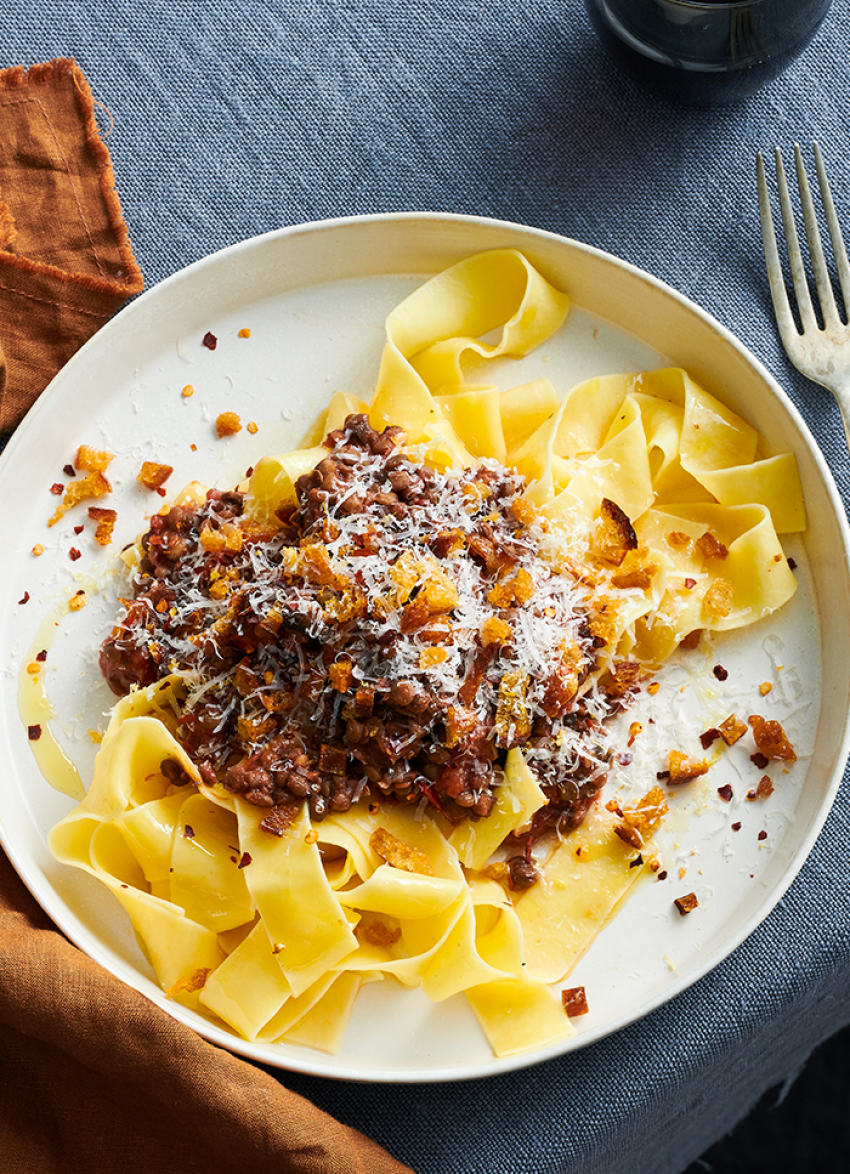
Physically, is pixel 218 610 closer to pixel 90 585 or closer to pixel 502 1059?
pixel 90 585

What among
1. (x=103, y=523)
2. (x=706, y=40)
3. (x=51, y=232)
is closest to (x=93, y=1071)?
(x=103, y=523)

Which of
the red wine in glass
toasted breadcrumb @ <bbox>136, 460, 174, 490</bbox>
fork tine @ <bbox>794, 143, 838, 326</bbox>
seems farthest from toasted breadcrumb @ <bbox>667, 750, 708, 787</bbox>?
the red wine in glass

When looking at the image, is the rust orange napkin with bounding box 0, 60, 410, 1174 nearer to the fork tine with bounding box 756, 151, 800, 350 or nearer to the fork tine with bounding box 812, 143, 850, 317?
the fork tine with bounding box 756, 151, 800, 350

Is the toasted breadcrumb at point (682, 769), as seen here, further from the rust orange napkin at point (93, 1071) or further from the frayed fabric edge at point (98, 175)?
the frayed fabric edge at point (98, 175)

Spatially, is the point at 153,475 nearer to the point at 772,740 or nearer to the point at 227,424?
the point at 227,424

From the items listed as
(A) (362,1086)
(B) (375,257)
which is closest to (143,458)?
(B) (375,257)
